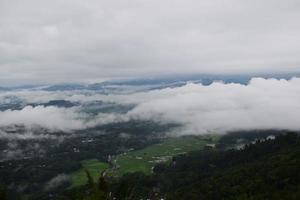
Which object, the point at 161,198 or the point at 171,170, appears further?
the point at 171,170

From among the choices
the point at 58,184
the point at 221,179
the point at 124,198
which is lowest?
the point at 58,184

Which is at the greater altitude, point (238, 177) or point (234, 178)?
point (238, 177)

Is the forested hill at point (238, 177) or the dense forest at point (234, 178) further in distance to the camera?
the forested hill at point (238, 177)

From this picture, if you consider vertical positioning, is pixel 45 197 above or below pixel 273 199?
below

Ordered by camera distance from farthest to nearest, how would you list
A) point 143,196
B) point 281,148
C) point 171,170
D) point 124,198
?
point 171,170, point 281,148, point 143,196, point 124,198

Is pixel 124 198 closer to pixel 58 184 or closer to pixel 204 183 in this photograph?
pixel 204 183

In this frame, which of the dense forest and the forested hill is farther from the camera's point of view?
the forested hill

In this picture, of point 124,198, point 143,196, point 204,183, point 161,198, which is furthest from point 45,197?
point 124,198

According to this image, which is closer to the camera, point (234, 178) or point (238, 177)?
point (238, 177)
